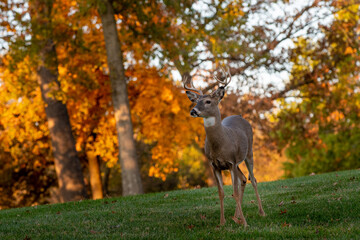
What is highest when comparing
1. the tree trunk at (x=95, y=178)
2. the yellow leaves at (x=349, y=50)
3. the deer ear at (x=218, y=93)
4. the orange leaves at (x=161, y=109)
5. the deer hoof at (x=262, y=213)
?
the yellow leaves at (x=349, y=50)

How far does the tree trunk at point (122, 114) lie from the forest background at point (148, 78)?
0.04m

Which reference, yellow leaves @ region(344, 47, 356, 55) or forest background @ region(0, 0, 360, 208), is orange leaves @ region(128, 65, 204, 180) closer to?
forest background @ region(0, 0, 360, 208)

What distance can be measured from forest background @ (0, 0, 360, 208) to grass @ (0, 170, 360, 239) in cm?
546

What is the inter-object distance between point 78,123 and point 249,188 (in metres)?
12.1

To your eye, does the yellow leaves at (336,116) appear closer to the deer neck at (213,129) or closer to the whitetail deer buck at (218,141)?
the whitetail deer buck at (218,141)

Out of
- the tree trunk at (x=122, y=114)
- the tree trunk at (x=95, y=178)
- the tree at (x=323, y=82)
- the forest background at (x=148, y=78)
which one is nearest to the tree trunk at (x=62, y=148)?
the forest background at (x=148, y=78)

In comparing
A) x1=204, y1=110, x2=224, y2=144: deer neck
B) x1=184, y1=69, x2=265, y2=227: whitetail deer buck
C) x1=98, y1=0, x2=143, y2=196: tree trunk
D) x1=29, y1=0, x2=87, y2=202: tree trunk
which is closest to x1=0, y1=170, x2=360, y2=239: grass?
x1=184, y1=69, x2=265, y2=227: whitetail deer buck

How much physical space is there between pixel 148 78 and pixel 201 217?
1293 cm

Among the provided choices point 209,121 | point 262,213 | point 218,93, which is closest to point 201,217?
point 262,213

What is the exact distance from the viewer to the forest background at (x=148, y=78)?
56.2 ft

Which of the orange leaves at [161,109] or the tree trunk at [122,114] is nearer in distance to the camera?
the tree trunk at [122,114]

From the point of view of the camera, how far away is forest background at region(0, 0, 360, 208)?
17141 mm

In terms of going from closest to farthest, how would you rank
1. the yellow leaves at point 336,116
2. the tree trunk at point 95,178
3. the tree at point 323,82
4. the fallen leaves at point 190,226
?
the fallen leaves at point 190,226 → the tree at point 323,82 → the yellow leaves at point 336,116 → the tree trunk at point 95,178

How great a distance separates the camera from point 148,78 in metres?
21.0
